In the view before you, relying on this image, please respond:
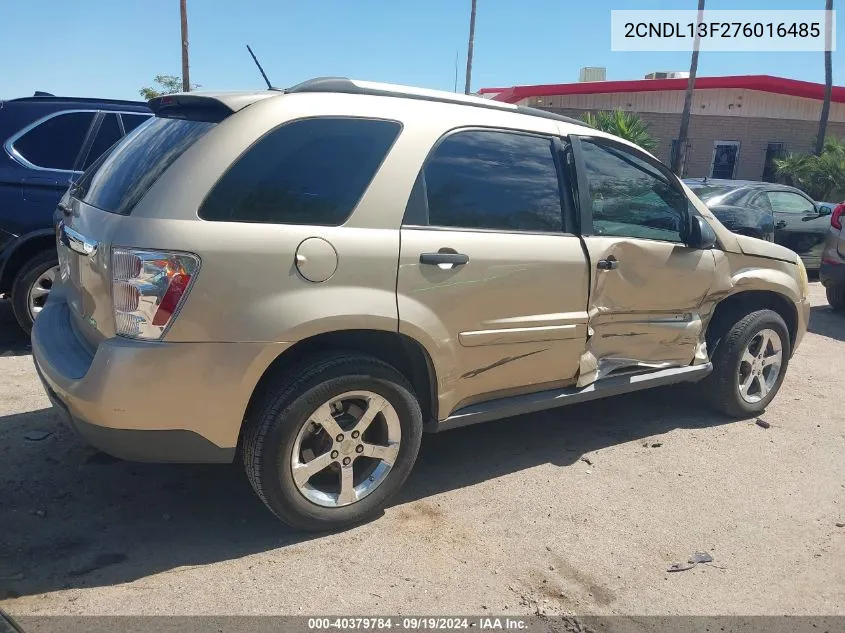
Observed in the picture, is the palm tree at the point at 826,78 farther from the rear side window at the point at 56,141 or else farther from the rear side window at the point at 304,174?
the rear side window at the point at 304,174

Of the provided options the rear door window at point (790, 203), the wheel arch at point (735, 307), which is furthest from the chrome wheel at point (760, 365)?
the rear door window at point (790, 203)

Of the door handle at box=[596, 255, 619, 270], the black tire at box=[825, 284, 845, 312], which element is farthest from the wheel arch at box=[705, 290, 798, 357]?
the black tire at box=[825, 284, 845, 312]

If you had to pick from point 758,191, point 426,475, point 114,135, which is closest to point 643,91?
point 758,191

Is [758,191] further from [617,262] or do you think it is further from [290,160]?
[290,160]

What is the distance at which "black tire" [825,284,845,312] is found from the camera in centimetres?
877

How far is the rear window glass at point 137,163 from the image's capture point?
9.61ft

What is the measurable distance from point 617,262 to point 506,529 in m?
1.56

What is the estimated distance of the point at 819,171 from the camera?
71.4ft

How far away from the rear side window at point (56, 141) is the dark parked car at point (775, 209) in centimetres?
720

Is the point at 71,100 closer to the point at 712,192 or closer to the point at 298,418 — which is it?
the point at 298,418

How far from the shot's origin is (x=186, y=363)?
108 inches

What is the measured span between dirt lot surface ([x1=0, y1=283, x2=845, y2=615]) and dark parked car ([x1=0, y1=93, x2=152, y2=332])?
1.15 meters

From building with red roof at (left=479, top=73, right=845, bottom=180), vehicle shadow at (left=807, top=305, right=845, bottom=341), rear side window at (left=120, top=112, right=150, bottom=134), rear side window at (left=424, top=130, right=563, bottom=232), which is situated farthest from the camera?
building with red roof at (left=479, top=73, right=845, bottom=180)

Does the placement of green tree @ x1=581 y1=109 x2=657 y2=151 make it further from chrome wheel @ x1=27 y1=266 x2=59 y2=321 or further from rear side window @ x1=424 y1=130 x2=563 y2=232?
rear side window @ x1=424 y1=130 x2=563 y2=232
